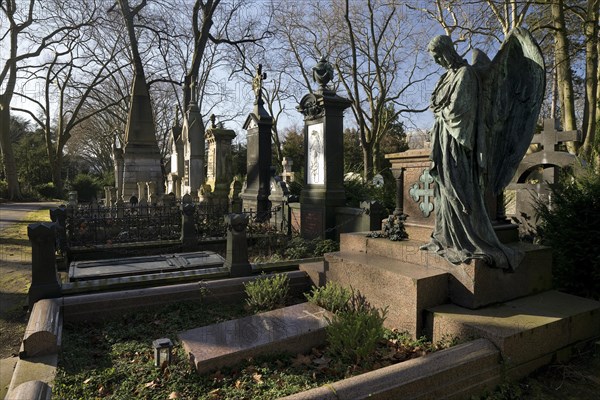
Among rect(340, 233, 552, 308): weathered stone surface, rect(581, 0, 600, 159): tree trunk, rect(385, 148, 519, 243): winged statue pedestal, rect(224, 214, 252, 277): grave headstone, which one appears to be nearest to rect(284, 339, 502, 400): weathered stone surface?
rect(340, 233, 552, 308): weathered stone surface

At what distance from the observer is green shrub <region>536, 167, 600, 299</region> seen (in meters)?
4.91

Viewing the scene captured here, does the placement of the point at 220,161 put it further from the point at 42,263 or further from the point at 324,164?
the point at 42,263

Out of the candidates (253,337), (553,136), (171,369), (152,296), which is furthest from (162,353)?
(553,136)

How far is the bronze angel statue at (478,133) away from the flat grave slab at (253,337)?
1655mm

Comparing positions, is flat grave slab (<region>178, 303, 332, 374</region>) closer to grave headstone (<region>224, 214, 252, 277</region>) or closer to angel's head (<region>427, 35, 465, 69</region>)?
grave headstone (<region>224, 214, 252, 277</region>)

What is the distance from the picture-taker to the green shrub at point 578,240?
4.91m

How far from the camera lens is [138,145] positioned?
16.6 metres

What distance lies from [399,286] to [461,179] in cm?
134

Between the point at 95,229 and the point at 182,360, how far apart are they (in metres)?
6.03

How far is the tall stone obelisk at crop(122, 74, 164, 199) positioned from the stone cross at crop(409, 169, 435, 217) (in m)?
13.1

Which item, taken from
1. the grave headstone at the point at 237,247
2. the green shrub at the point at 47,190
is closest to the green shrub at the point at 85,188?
the green shrub at the point at 47,190

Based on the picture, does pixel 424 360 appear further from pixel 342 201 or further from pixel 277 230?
pixel 277 230

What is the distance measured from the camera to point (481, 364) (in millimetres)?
3275

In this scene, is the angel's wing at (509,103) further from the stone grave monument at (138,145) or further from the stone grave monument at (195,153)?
the stone grave monument at (195,153)
